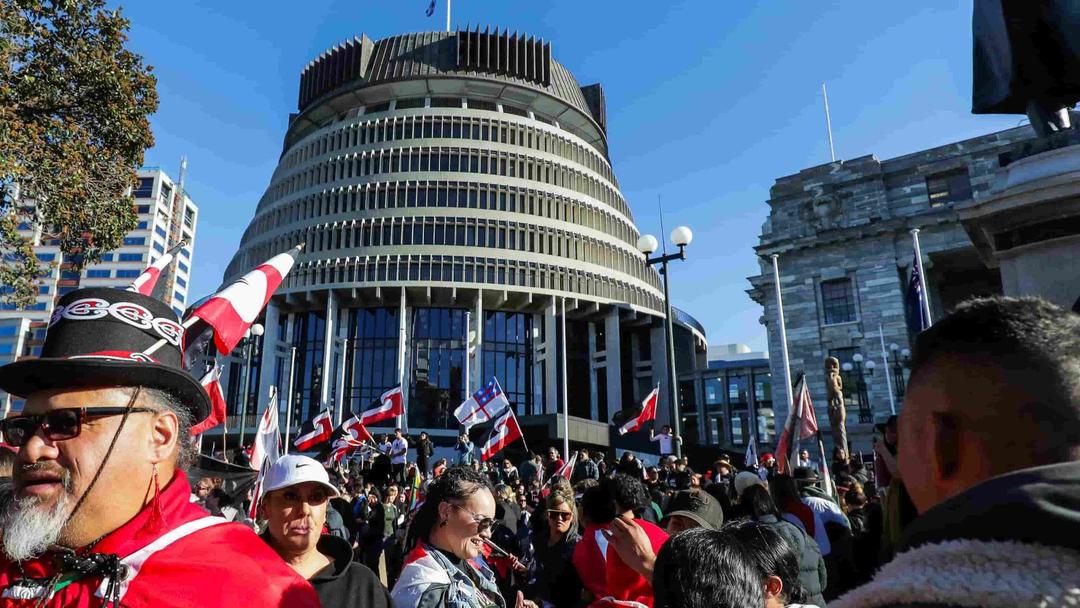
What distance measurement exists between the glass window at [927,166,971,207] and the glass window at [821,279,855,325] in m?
7.09

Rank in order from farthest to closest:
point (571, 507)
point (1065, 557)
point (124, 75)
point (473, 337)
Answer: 1. point (473, 337)
2. point (124, 75)
3. point (571, 507)
4. point (1065, 557)

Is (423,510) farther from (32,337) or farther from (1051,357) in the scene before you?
(32,337)

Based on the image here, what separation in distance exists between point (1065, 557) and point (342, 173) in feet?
204

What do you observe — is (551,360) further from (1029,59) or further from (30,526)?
(30,526)

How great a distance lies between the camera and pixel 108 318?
2584mm

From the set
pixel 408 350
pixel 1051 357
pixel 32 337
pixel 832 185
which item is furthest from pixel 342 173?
pixel 32 337

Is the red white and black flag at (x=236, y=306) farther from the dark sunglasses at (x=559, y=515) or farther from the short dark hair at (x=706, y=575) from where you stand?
the short dark hair at (x=706, y=575)

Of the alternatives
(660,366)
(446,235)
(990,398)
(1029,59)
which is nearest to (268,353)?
(446,235)

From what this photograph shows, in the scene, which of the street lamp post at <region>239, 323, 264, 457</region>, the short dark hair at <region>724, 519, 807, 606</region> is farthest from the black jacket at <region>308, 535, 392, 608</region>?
the street lamp post at <region>239, 323, 264, 457</region>

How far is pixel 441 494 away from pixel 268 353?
5570 centimetres

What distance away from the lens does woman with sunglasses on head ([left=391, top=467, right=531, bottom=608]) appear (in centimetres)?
359

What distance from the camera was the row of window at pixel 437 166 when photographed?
190ft

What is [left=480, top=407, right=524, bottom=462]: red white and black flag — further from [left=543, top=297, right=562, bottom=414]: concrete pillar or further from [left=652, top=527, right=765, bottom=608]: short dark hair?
[left=543, top=297, right=562, bottom=414]: concrete pillar

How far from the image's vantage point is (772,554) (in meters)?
3.17
